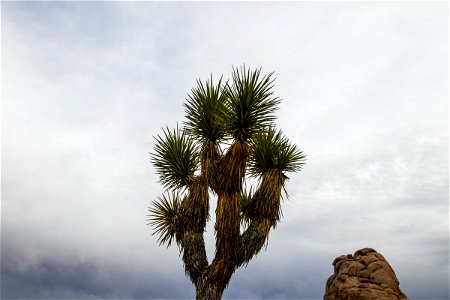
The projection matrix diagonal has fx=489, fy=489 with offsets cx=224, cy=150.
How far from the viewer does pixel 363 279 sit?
10.2m

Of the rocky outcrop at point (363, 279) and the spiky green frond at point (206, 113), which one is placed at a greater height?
the spiky green frond at point (206, 113)

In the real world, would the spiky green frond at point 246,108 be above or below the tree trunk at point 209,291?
above

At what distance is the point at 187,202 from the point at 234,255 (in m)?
2.28

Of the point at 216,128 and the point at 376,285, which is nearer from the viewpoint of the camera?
the point at 376,285

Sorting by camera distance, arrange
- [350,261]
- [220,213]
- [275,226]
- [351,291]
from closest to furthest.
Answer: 1. [351,291]
2. [350,261]
3. [220,213]
4. [275,226]

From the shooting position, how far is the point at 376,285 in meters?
9.96

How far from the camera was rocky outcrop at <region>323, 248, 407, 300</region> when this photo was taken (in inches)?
387

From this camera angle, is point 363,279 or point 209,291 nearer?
point 363,279

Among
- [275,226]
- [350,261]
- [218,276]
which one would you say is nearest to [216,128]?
[275,226]

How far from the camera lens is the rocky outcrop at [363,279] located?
9.82 meters

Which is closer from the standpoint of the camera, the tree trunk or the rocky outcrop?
the rocky outcrop

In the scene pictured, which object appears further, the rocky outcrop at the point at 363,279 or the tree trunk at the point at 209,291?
the tree trunk at the point at 209,291

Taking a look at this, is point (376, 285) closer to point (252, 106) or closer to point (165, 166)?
point (252, 106)

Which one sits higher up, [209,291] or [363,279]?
[209,291]
